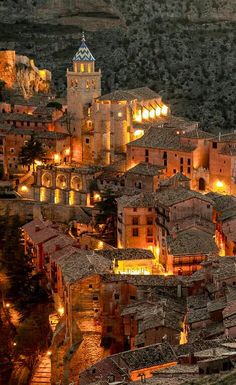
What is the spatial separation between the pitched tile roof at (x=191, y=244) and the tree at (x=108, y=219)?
565cm

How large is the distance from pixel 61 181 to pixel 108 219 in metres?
5.32

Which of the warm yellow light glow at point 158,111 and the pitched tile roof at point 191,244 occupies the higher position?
the warm yellow light glow at point 158,111

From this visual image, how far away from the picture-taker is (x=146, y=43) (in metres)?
92.2

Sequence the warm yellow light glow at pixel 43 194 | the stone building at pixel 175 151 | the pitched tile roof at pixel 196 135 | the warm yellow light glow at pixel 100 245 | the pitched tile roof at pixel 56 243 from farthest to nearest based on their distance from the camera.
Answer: the warm yellow light glow at pixel 43 194
the pitched tile roof at pixel 196 135
the stone building at pixel 175 151
the warm yellow light glow at pixel 100 245
the pitched tile roof at pixel 56 243

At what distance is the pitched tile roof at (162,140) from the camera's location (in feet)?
182

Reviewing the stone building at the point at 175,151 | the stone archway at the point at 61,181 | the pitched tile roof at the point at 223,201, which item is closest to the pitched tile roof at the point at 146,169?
the stone building at the point at 175,151

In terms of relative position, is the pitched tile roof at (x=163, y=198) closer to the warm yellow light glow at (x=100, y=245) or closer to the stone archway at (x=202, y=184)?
the warm yellow light glow at (x=100, y=245)

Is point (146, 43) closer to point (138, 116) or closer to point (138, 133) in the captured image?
point (138, 116)

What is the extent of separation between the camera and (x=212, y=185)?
54.7 metres

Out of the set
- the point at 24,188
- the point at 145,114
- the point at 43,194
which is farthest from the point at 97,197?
the point at 145,114

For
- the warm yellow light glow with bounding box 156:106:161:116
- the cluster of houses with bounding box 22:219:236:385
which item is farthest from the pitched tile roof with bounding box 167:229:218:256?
the warm yellow light glow with bounding box 156:106:161:116

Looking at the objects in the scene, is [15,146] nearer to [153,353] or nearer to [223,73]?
[153,353]

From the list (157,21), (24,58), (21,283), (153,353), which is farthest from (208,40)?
(153,353)

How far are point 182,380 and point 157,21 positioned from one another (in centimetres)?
7067
